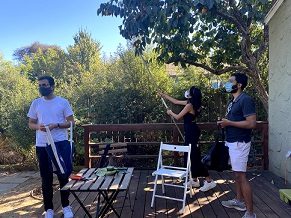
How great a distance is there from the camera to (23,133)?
19.5ft

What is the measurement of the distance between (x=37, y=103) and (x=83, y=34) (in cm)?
1422

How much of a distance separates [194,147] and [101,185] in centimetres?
158

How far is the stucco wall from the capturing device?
4.02 metres

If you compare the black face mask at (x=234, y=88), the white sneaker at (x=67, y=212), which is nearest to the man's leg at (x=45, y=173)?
the white sneaker at (x=67, y=212)

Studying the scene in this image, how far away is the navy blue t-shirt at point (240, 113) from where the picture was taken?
8.54 ft

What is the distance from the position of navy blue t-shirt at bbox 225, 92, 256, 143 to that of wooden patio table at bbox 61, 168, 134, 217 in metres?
1.18

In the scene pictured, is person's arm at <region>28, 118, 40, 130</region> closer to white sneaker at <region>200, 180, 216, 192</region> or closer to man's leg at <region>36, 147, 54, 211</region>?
man's leg at <region>36, 147, 54, 211</region>

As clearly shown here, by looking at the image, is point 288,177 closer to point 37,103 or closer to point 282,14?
point 282,14

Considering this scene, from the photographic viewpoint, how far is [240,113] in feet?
8.80

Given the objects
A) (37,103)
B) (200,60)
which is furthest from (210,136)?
(37,103)

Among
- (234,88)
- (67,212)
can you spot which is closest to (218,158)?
(234,88)

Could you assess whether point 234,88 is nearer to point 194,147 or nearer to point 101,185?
point 194,147

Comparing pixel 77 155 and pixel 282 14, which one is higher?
pixel 282 14

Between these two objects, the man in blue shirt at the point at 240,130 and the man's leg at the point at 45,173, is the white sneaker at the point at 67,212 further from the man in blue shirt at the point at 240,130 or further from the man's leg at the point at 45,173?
the man in blue shirt at the point at 240,130
